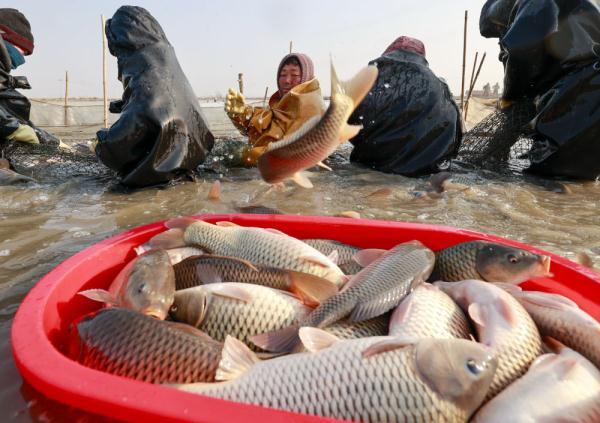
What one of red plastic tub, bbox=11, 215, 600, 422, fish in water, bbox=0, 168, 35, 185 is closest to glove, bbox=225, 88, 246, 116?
fish in water, bbox=0, 168, 35, 185

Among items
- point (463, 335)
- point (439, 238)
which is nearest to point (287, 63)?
point (439, 238)

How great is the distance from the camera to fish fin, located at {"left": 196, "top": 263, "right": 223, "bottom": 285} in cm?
190

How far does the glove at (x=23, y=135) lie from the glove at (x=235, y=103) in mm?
3378

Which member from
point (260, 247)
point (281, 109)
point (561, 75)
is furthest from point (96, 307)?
point (561, 75)

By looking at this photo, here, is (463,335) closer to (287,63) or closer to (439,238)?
(439,238)

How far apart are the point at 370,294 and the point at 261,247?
26.6 inches

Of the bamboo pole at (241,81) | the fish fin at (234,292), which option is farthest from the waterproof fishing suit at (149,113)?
the bamboo pole at (241,81)

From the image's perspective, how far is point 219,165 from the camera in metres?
6.70

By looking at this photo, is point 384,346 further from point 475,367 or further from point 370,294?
point 370,294

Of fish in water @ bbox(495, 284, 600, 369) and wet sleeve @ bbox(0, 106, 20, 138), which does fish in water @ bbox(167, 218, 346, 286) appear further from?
wet sleeve @ bbox(0, 106, 20, 138)

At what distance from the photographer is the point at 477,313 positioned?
5.33 feet

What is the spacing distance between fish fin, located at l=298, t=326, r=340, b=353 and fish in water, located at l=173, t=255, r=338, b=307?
38 cm

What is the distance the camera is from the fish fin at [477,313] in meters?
1.59

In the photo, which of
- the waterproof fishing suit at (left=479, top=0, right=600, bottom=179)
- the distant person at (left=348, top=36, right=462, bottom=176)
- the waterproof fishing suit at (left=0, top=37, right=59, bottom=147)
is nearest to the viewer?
the waterproof fishing suit at (left=479, top=0, right=600, bottom=179)
